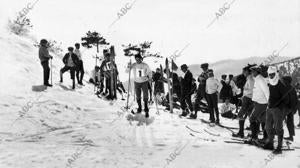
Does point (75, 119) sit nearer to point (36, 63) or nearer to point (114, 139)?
point (114, 139)

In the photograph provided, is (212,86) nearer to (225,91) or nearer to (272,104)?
(272,104)

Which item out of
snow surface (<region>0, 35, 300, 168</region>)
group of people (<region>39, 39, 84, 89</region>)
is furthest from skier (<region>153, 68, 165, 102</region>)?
group of people (<region>39, 39, 84, 89</region>)

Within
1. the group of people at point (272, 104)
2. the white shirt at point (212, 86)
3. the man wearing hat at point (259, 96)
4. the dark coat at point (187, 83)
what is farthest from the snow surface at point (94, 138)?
the dark coat at point (187, 83)

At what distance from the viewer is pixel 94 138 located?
8562 millimetres

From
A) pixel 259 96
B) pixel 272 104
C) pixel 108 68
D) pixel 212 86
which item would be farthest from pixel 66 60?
pixel 272 104

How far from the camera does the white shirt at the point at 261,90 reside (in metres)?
8.43

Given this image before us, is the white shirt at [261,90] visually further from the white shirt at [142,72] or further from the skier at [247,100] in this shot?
the white shirt at [142,72]

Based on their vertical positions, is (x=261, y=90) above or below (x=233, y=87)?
below

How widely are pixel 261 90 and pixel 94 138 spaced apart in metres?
4.18

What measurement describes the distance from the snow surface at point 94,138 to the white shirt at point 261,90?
4.09ft

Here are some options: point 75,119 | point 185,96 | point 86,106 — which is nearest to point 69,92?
point 86,106

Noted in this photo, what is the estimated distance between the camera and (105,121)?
1088cm

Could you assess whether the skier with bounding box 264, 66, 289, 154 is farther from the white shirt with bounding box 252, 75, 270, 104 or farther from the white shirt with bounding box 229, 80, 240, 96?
the white shirt with bounding box 229, 80, 240, 96

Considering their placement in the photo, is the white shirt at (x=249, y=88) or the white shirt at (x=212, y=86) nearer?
the white shirt at (x=249, y=88)
